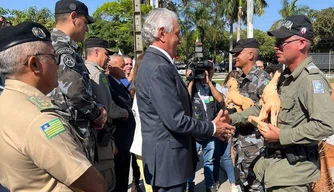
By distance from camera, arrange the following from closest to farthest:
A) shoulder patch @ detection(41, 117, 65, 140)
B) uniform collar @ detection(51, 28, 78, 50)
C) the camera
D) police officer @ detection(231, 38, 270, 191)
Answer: shoulder patch @ detection(41, 117, 65, 140), uniform collar @ detection(51, 28, 78, 50), police officer @ detection(231, 38, 270, 191), the camera

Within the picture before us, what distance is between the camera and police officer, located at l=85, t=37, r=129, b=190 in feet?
10.5

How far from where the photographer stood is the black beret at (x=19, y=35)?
5.05 feet

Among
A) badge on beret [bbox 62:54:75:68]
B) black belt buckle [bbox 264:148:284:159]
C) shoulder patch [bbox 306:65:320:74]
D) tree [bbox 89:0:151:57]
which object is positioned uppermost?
tree [bbox 89:0:151:57]

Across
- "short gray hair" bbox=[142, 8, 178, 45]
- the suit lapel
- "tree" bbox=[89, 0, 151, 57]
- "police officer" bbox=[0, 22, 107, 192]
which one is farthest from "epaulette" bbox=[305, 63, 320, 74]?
"tree" bbox=[89, 0, 151, 57]

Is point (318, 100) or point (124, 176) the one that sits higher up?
point (318, 100)

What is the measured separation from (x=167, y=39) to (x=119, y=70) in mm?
2438

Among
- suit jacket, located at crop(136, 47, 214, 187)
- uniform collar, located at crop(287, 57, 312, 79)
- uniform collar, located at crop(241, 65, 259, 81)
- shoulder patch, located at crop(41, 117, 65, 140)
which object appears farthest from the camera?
uniform collar, located at crop(241, 65, 259, 81)

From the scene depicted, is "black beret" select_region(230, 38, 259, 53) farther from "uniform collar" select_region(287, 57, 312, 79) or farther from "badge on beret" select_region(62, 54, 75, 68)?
"badge on beret" select_region(62, 54, 75, 68)

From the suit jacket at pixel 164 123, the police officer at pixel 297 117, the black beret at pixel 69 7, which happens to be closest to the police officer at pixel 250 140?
the police officer at pixel 297 117

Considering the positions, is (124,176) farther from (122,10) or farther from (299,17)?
(122,10)

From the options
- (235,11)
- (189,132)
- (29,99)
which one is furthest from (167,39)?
(235,11)

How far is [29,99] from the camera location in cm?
150

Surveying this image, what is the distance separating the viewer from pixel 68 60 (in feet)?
8.68

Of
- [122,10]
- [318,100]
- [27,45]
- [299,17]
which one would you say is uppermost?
[122,10]
